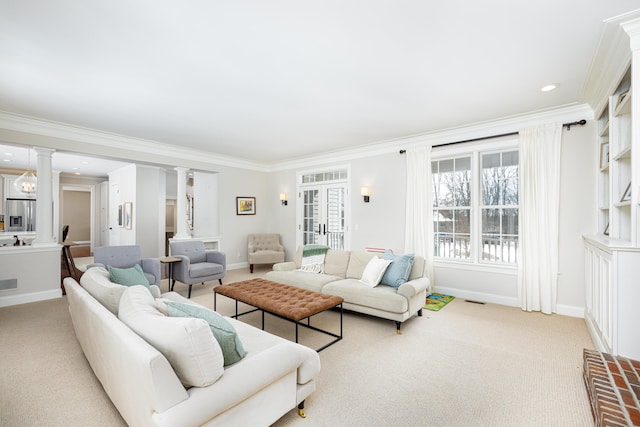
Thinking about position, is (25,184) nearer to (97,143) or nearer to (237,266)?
(97,143)

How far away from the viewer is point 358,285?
12.2 feet

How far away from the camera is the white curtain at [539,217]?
389 cm

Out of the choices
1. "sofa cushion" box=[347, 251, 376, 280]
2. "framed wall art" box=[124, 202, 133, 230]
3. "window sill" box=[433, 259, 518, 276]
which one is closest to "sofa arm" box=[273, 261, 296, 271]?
"sofa cushion" box=[347, 251, 376, 280]

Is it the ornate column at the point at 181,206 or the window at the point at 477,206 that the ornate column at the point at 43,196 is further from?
the window at the point at 477,206

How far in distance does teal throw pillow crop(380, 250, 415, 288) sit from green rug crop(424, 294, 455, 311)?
89 cm

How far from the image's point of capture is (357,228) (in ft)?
19.6

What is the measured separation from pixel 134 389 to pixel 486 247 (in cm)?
470

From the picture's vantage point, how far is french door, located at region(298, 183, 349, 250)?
6.34m

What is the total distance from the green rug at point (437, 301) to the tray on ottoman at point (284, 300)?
1.70m

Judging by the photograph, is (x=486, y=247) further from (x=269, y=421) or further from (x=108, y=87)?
(x=108, y=87)

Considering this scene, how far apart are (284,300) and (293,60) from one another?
7.73ft

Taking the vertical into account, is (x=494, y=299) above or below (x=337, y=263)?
below

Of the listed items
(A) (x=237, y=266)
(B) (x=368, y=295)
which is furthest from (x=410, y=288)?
(A) (x=237, y=266)

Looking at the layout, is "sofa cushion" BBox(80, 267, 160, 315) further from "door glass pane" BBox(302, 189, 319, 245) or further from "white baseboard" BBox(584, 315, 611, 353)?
"door glass pane" BBox(302, 189, 319, 245)
